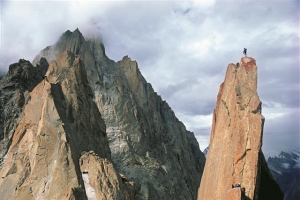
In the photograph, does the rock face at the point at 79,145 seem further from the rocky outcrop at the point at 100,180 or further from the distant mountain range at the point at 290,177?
the distant mountain range at the point at 290,177

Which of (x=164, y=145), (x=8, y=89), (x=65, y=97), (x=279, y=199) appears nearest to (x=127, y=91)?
(x=164, y=145)

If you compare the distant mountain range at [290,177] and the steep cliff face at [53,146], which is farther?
the distant mountain range at [290,177]

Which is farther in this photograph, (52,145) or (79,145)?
(79,145)

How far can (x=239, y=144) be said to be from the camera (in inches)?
905

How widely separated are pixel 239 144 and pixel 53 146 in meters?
27.1

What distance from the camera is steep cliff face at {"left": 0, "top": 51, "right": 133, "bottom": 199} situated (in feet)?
→ 138

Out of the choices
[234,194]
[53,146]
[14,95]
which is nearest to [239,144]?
[234,194]

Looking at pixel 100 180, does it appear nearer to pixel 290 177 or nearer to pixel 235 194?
pixel 235 194

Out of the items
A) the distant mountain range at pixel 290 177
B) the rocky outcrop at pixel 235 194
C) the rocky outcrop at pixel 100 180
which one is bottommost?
the rocky outcrop at pixel 235 194

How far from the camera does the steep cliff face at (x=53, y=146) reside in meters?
42.1

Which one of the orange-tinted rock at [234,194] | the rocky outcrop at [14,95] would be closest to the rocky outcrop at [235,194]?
the orange-tinted rock at [234,194]

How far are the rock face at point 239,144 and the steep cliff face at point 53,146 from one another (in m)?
18.7

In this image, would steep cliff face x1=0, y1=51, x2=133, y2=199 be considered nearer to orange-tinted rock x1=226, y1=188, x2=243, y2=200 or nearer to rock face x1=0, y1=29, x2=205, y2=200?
rock face x1=0, y1=29, x2=205, y2=200

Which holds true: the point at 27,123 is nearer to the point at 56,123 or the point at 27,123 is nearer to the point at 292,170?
the point at 56,123
